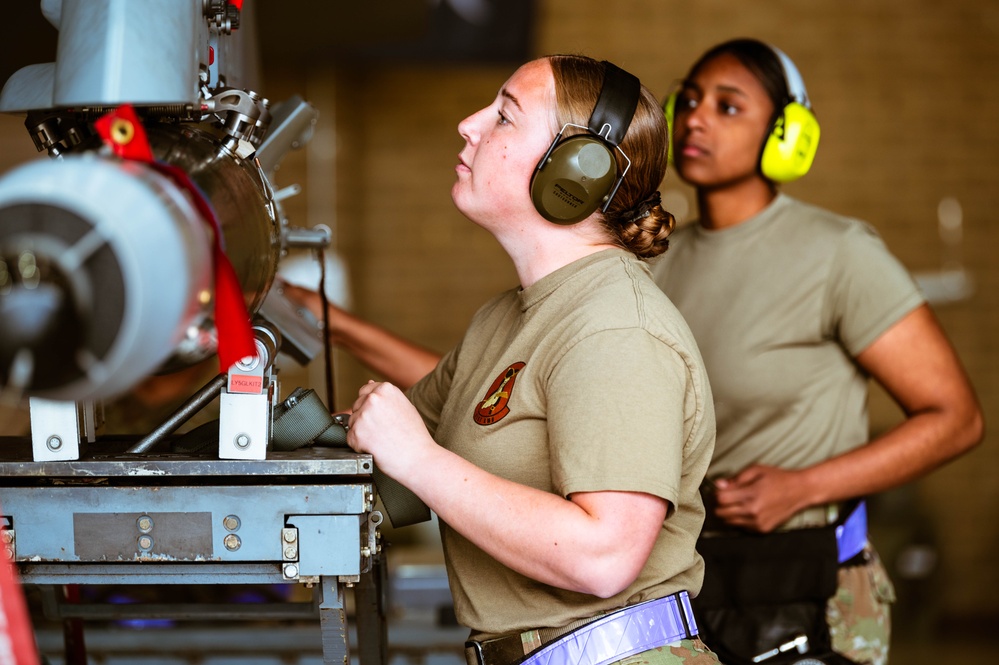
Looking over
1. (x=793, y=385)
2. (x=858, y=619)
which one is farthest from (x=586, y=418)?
(x=858, y=619)

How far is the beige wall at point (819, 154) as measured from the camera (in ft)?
17.8

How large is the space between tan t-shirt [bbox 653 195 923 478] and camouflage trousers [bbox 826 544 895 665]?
258 millimetres

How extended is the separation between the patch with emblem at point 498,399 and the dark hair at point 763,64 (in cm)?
117

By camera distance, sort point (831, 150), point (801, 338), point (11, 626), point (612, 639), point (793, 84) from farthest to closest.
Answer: point (831, 150) → point (793, 84) → point (801, 338) → point (612, 639) → point (11, 626)

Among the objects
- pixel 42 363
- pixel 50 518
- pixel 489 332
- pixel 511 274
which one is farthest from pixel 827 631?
pixel 511 274

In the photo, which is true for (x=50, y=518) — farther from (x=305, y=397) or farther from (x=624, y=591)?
(x=624, y=591)

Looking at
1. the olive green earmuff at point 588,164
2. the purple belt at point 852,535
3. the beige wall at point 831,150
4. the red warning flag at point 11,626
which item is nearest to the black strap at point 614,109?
the olive green earmuff at point 588,164

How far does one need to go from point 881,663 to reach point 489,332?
114cm

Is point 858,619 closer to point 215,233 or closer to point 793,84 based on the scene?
point 793,84

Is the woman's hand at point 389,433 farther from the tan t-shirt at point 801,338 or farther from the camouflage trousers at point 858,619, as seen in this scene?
the camouflage trousers at point 858,619

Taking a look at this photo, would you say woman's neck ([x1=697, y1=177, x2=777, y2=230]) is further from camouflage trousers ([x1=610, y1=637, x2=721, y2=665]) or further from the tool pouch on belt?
camouflage trousers ([x1=610, y1=637, x2=721, y2=665])

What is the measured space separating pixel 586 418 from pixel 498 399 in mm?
207

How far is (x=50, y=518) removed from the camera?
137 cm

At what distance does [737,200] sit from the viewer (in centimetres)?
240
